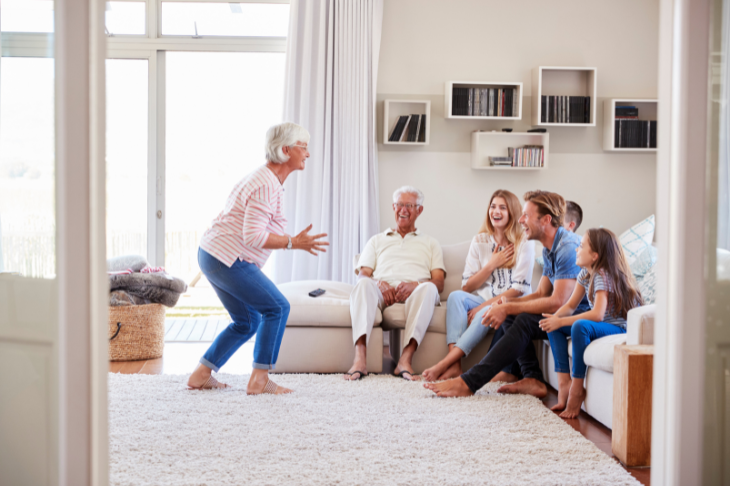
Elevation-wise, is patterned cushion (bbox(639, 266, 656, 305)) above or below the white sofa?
above

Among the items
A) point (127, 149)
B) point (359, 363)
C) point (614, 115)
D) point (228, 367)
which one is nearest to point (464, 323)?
point (359, 363)

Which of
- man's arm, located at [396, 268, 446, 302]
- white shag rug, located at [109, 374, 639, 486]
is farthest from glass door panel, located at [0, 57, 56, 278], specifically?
man's arm, located at [396, 268, 446, 302]

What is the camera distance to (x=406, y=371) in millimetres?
3352

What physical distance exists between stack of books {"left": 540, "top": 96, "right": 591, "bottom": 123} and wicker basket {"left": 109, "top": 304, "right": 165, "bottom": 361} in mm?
3245

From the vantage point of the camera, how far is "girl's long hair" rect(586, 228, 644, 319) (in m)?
2.70

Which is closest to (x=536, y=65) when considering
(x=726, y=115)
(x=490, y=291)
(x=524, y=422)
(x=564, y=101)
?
(x=564, y=101)

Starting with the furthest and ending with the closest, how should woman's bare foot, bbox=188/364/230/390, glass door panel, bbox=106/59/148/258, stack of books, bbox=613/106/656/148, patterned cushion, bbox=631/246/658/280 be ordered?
glass door panel, bbox=106/59/148/258 → stack of books, bbox=613/106/656/148 → patterned cushion, bbox=631/246/658/280 → woman's bare foot, bbox=188/364/230/390

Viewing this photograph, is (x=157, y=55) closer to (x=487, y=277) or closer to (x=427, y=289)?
(x=427, y=289)

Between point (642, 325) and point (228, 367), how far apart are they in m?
2.34

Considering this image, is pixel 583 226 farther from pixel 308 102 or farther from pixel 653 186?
pixel 308 102

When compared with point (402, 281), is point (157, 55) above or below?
above

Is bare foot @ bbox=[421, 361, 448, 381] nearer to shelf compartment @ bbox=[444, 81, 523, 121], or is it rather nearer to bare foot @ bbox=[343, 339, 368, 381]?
bare foot @ bbox=[343, 339, 368, 381]

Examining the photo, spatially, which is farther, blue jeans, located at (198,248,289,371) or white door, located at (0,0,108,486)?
blue jeans, located at (198,248,289,371)

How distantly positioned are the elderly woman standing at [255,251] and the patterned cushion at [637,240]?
1799mm
